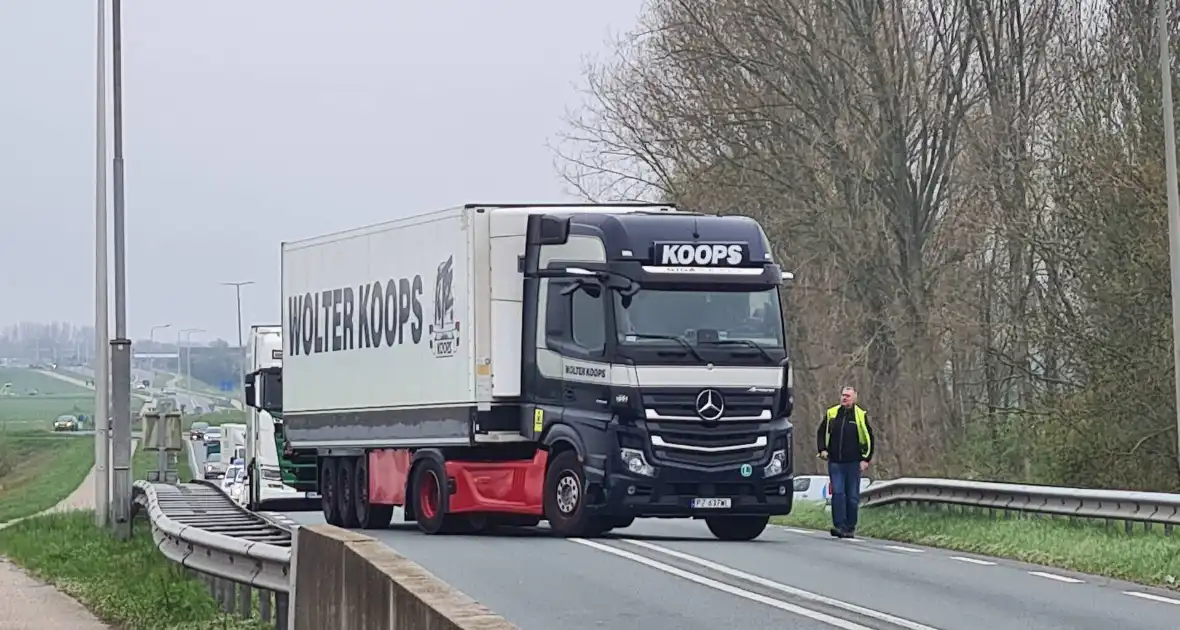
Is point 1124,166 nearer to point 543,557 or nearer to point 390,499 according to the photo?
point 390,499

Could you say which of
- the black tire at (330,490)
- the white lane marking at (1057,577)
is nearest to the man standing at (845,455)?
the white lane marking at (1057,577)

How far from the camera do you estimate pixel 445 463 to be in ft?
73.6

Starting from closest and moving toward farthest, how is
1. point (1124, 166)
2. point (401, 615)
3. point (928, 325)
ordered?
point (401, 615) → point (1124, 166) → point (928, 325)

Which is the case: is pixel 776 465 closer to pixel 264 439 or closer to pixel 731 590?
pixel 731 590

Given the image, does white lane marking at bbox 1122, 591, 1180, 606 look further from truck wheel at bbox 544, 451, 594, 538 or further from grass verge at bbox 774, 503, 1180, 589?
truck wheel at bbox 544, 451, 594, 538

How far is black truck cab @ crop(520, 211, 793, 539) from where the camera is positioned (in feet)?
67.7

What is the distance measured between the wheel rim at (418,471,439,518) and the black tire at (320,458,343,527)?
117 inches

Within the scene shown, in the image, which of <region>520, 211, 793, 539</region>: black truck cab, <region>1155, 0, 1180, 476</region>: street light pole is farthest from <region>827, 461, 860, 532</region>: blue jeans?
<region>1155, 0, 1180, 476</region>: street light pole

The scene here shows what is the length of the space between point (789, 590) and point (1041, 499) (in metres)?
6.71

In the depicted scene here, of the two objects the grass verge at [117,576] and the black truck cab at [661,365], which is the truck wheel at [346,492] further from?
the black truck cab at [661,365]

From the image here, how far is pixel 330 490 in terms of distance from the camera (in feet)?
86.5

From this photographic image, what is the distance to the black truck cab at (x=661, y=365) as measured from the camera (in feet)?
67.7

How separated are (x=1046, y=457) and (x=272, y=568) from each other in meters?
19.3

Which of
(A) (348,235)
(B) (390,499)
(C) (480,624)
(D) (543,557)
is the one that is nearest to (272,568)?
(C) (480,624)
